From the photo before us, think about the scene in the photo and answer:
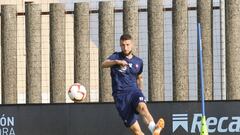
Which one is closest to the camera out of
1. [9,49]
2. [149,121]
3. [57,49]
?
[149,121]

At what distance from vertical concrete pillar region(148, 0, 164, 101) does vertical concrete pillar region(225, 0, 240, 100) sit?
52.0 inches

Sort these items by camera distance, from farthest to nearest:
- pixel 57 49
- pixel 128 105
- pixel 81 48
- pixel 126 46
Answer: pixel 57 49, pixel 81 48, pixel 128 105, pixel 126 46

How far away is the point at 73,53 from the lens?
61.2 ft

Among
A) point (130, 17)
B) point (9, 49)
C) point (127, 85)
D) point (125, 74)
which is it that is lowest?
point (127, 85)

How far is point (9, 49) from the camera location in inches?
736

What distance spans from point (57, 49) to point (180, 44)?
261 centimetres

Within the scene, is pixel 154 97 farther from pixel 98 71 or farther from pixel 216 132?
pixel 216 132

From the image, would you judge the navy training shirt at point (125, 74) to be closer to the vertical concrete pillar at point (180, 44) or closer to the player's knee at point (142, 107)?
the player's knee at point (142, 107)

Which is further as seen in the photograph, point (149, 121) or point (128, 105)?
point (128, 105)

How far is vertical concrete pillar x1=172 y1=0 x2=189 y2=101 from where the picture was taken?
696 inches

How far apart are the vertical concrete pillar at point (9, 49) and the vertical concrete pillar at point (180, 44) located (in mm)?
3399

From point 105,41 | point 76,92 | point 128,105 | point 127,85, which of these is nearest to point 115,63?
point 127,85

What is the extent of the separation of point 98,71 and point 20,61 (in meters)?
2.02

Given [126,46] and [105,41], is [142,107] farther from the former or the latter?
[105,41]
